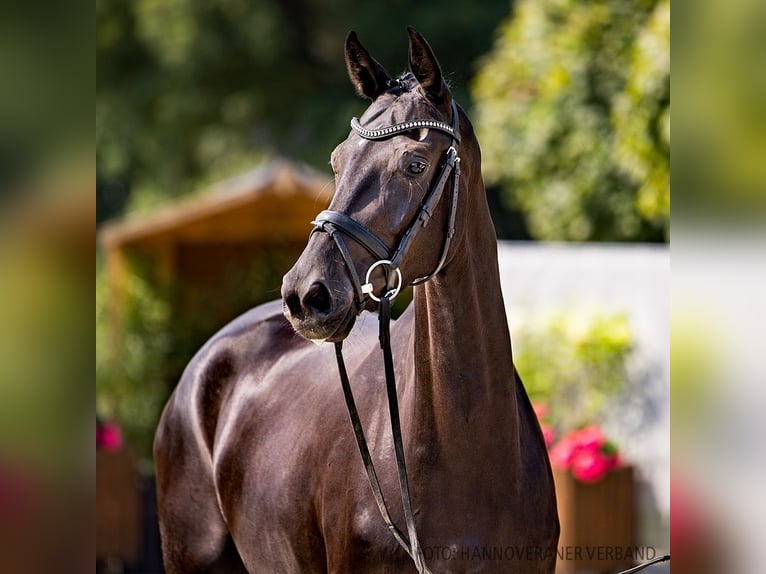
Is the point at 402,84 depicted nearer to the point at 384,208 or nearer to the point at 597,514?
the point at 384,208

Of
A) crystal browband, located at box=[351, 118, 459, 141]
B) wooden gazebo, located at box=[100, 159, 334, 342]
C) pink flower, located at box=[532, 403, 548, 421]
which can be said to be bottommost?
pink flower, located at box=[532, 403, 548, 421]

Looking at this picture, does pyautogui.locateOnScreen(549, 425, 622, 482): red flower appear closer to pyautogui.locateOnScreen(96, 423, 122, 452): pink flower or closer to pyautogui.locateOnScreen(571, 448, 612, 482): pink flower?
pyautogui.locateOnScreen(571, 448, 612, 482): pink flower

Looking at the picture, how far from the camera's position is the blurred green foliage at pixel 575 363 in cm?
840

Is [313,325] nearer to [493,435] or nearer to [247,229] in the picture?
[493,435]

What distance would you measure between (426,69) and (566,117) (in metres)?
9.91

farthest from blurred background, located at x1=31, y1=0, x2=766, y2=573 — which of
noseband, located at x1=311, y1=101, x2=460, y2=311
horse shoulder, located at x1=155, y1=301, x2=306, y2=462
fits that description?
horse shoulder, located at x1=155, y1=301, x2=306, y2=462

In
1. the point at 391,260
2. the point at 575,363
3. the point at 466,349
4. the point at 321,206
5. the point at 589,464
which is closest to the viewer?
the point at 391,260

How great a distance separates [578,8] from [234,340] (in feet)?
26.4

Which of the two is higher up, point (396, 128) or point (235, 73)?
point (235, 73)

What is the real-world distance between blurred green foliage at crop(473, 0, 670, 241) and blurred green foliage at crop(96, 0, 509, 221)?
5660 mm

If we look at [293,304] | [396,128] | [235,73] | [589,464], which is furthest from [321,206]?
[235,73]

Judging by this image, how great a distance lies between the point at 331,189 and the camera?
344 inches

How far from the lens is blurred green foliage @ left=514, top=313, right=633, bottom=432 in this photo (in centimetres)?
840

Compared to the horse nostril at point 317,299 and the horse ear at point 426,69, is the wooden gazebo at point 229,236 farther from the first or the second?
the horse nostril at point 317,299
